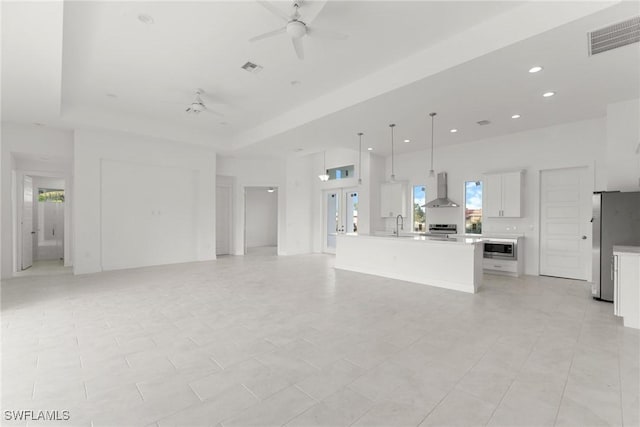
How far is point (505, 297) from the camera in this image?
4641mm

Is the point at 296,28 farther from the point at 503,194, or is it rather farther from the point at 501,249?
the point at 501,249

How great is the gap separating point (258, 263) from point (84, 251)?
3920 mm

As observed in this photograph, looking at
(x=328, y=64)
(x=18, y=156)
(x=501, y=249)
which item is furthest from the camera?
(x=18, y=156)

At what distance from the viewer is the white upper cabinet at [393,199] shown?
27.6 feet

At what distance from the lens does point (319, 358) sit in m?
2.63

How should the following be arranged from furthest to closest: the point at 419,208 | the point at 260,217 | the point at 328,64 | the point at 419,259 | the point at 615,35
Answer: the point at 260,217 < the point at 419,208 < the point at 419,259 < the point at 328,64 < the point at 615,35

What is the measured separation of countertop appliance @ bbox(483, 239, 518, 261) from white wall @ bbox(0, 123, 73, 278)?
9886 millimetres

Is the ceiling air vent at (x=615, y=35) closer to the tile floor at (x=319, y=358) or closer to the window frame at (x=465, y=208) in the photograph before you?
the tile floor at (x=319, y=358)

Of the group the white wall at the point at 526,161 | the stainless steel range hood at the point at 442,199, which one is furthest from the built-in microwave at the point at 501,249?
the stainless steel range hood at the point at 442,199

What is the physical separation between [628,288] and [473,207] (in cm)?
404

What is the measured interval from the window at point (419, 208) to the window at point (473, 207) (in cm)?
107

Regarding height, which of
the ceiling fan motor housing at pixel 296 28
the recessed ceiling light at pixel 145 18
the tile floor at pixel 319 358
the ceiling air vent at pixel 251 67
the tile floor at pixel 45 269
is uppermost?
the recessed ceiling light at pixel 145 18

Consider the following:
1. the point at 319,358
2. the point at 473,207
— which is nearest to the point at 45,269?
the point at 319,358

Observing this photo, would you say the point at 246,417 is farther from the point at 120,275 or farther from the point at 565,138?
the point at 565,138
